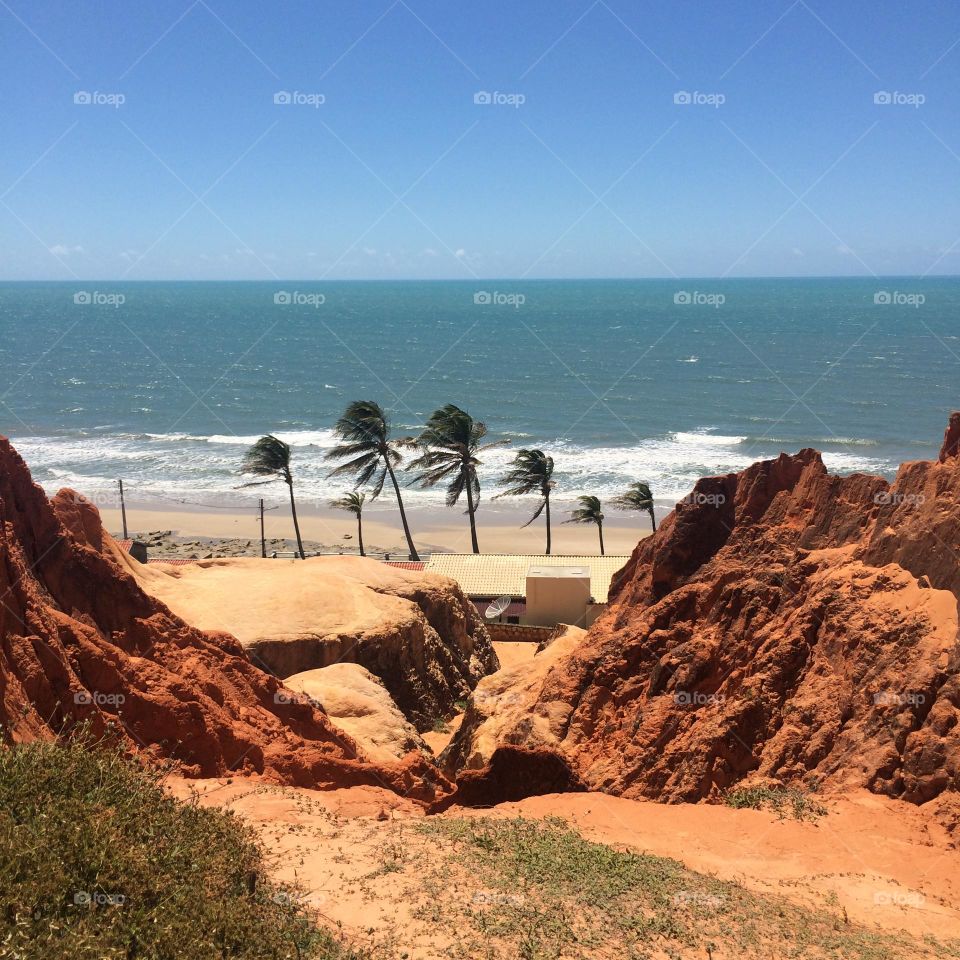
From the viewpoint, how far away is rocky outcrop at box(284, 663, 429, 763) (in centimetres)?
2092

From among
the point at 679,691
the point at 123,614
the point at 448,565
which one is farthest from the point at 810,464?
the point at 448,565

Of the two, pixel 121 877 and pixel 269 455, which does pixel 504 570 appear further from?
pixel 121 877

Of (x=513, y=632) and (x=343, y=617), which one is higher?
(x=343, y=617)

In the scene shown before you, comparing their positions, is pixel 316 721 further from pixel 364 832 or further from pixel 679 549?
pixel 679 549

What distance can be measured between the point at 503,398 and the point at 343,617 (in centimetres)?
7261

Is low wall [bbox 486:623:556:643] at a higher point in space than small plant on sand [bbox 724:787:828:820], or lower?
lower

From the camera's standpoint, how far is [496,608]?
3606 centimetres

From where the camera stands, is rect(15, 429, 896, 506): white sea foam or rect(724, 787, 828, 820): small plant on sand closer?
rect(724, 787, 828, 820): small plant on sand

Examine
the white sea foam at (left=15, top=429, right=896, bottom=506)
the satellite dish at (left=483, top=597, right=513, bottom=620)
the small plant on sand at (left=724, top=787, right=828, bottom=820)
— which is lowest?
the satellite dish at (left=483, top=597, right=513, bottom=620)

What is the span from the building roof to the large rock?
5894 mm

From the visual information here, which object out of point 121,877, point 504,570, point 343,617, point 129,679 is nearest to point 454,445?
point 504,570

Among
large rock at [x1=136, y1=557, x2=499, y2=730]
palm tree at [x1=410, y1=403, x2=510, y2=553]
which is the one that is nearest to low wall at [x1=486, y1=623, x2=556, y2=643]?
large rock at [x1=136, y1=557, x2=499, y2=730]

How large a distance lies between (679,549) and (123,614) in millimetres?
10363

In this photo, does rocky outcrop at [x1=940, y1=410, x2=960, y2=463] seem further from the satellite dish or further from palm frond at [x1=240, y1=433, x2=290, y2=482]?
palm frond at [x1=240, y1=433, x2=290, y2=482]
